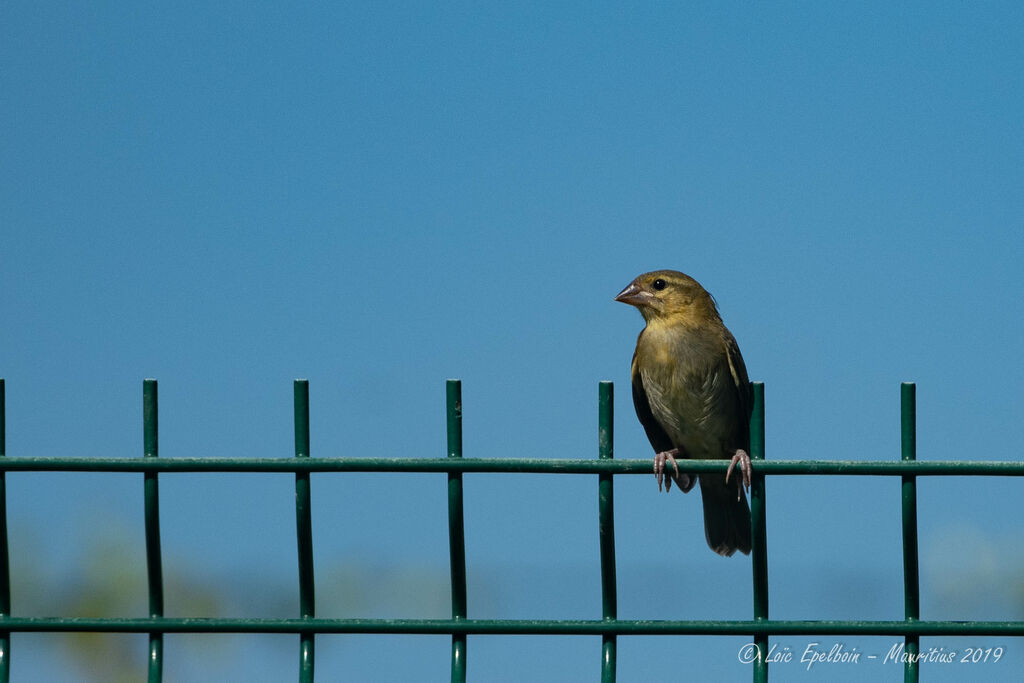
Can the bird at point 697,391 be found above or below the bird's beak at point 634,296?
below

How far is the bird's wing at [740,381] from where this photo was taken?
21.3 feet

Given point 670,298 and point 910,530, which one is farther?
point 670,298

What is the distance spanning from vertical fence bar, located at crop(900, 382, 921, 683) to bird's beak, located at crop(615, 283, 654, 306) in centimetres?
270

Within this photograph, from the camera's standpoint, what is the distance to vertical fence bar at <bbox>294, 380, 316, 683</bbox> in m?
4.09

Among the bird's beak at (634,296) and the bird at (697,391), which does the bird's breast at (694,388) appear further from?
the bird's beak at (634,296)

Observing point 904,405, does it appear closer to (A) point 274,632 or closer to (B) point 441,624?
(B) point 441,624

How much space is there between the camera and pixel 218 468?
402 centimetres

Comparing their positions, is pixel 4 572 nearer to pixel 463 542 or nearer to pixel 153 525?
pixel 153 525

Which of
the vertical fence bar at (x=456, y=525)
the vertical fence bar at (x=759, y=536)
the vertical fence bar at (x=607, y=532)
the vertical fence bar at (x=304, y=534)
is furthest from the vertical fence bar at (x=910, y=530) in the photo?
the vertical fence bar at (x=304, y=534)

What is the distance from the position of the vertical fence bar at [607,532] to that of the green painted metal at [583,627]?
0.05 metres

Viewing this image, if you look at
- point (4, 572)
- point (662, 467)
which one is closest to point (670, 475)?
point (662, 467)

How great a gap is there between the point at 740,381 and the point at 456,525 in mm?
2780

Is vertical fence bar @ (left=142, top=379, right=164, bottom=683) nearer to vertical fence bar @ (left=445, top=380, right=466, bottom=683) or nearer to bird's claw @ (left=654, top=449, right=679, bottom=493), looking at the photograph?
vertical fence bar @ (left=445, top=380, right=466, bottom=683)

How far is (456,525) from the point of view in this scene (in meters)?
4.07
